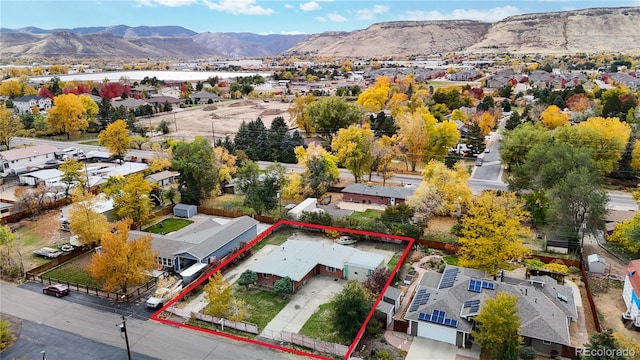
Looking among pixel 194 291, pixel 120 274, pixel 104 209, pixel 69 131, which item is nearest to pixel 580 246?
pixel 194 291

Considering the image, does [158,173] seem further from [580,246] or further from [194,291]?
[580,246]

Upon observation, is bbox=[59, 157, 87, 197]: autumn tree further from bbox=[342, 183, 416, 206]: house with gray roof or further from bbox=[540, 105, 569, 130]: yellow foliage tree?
bbox=[540, 105, 569, 130]: yellow foliage tree

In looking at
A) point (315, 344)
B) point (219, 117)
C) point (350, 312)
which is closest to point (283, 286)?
point (315, 344)

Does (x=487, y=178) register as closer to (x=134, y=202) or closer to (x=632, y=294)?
(x=632, y=294)

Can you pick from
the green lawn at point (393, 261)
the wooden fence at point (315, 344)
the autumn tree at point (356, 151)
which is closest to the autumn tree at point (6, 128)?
the autumn tree at point (356, 151)

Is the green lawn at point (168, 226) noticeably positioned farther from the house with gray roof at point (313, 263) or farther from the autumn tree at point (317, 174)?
the autumn tree at point (317, 174)

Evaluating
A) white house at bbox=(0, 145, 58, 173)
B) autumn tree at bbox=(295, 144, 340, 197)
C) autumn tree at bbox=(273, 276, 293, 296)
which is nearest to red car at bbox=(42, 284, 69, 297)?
autumn tree at bbox=(273, 276, 293, 296)
